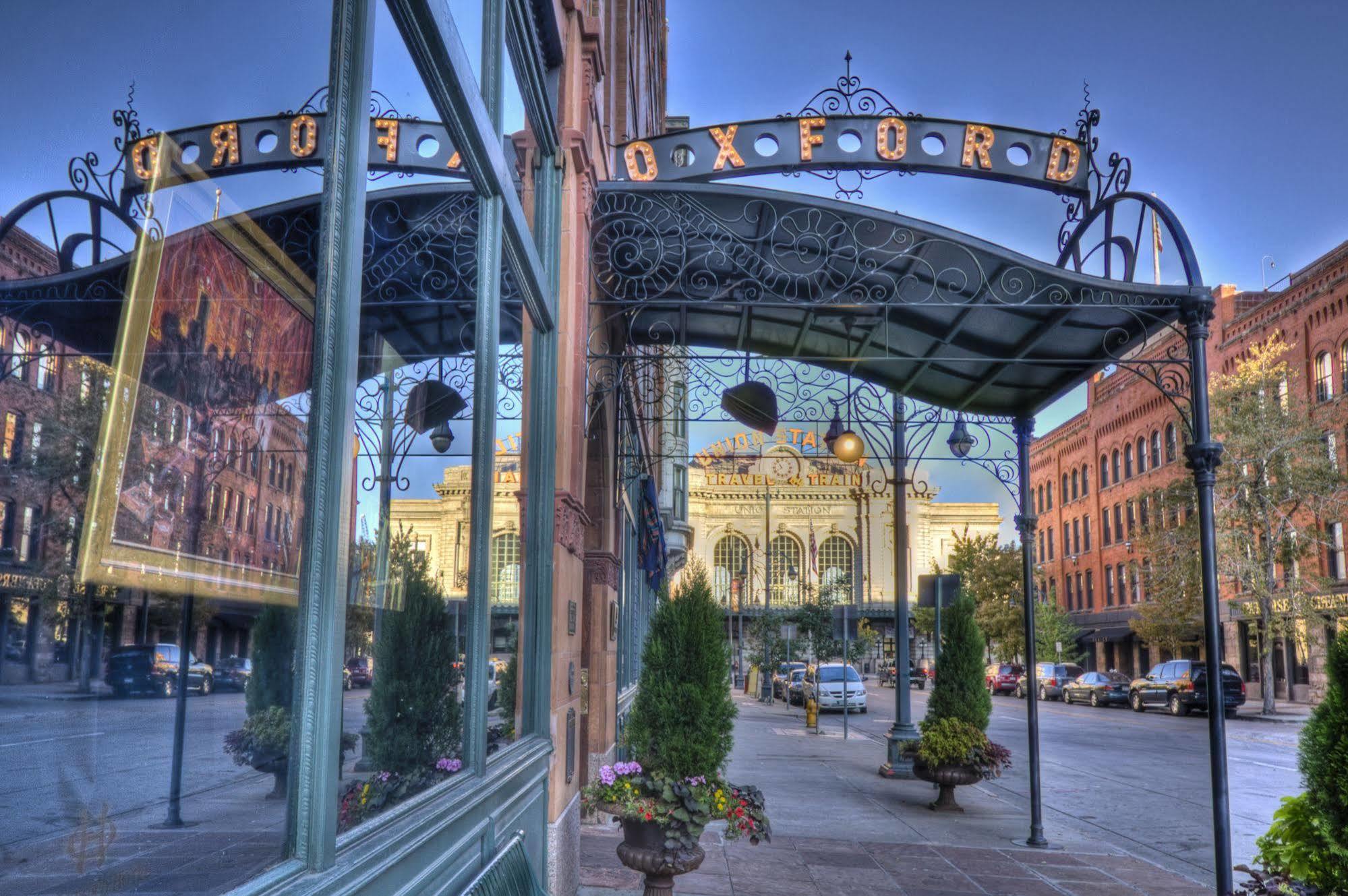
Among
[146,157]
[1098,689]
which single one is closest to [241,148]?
[146,157]

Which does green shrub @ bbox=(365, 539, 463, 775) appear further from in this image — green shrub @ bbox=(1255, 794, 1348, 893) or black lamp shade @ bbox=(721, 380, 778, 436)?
black lamp shade @ bbox=(721, 380, 778, 436)

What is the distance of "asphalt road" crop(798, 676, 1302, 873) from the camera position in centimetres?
1223

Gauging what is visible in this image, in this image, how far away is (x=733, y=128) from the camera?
32.3 feet

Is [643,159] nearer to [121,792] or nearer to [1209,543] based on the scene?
[1209,543]

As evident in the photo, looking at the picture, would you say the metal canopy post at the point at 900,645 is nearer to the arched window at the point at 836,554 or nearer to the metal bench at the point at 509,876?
the metal bench at the point at 509,876

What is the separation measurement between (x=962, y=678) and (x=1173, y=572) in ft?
93.1

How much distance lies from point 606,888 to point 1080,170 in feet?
23.1

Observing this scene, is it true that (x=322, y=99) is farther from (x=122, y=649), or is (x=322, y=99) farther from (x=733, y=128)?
(x=733, y=128)

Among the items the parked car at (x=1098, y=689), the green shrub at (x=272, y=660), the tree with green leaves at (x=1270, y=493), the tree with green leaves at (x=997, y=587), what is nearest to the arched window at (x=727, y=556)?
the tree with green leaves at (x=997, y=587)

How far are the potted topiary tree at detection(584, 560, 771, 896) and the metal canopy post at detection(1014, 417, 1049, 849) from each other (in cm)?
436

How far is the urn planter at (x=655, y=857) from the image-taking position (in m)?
7.04

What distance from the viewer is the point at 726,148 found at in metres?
9.88

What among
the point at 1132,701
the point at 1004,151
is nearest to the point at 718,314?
the point at 1004,151

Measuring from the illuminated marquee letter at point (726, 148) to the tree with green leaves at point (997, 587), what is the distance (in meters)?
51.5
